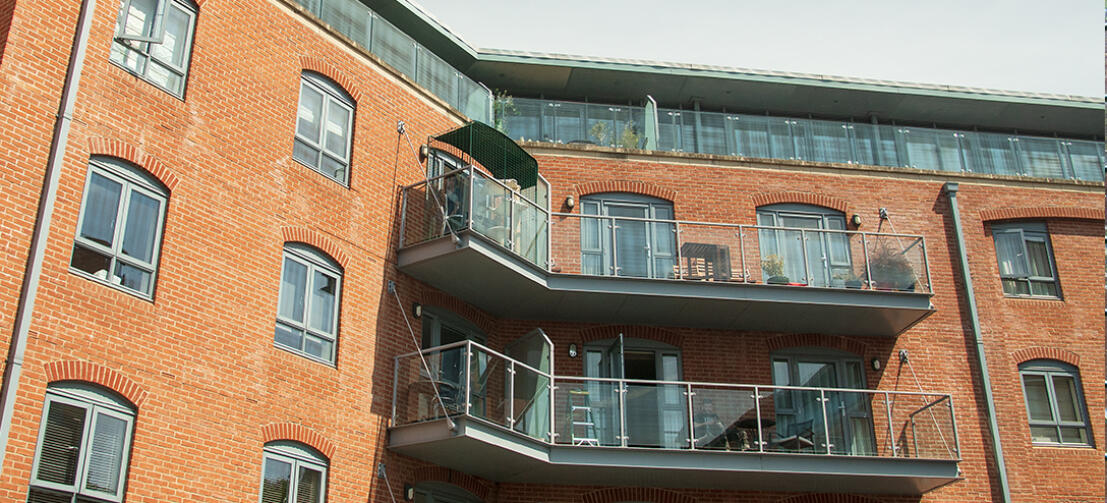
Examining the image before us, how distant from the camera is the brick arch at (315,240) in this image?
15.0 m

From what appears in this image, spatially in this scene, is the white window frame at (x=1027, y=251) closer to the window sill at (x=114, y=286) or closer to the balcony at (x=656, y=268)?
the balcony at (x=656, y=268)

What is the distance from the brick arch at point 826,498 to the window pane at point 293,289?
841 centimetres

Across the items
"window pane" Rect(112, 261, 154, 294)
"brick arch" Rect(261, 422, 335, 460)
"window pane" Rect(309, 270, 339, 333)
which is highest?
"window pane" Rect(309, 270, 339, 333)

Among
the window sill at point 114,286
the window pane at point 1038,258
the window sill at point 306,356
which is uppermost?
the window pane at point 1038,258

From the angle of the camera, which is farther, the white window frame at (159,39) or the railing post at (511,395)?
the railing post at (511,395)

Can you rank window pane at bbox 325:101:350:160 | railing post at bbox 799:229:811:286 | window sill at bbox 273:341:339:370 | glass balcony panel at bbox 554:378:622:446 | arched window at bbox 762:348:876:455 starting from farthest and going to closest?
railing post at bbox 799:229:811:286 < arched window at bbox 762:348:876:455 < window pane at bbox 325:101:350:160 < glass balcony panel at bbox 554:378:622:446 < window sill at bbox 273:341:339:370

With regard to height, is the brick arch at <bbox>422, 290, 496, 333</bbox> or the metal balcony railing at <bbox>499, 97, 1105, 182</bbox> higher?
the metal balcony railing at <bbox>499, 97, 1105, 182</bbox>

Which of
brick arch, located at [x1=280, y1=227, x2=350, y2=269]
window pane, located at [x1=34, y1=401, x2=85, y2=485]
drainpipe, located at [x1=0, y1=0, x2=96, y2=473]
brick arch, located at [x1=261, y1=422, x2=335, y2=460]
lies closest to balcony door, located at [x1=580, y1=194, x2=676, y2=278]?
brick arch, located at [x1=280, y1=227, x2=350, y2=269]

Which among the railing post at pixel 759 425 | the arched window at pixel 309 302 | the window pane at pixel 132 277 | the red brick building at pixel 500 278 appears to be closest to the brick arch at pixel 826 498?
the red brick building at pixel 500 278

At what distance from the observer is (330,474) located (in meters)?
14.4

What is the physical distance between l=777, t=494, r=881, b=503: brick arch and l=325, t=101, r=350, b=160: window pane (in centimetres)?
909

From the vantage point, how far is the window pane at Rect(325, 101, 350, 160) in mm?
16391

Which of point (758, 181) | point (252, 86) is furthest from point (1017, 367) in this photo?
point (252, 86)

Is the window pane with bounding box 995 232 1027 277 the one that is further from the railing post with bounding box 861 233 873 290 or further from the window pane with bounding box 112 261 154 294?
the window pane with bounding box 112 261 154 294
